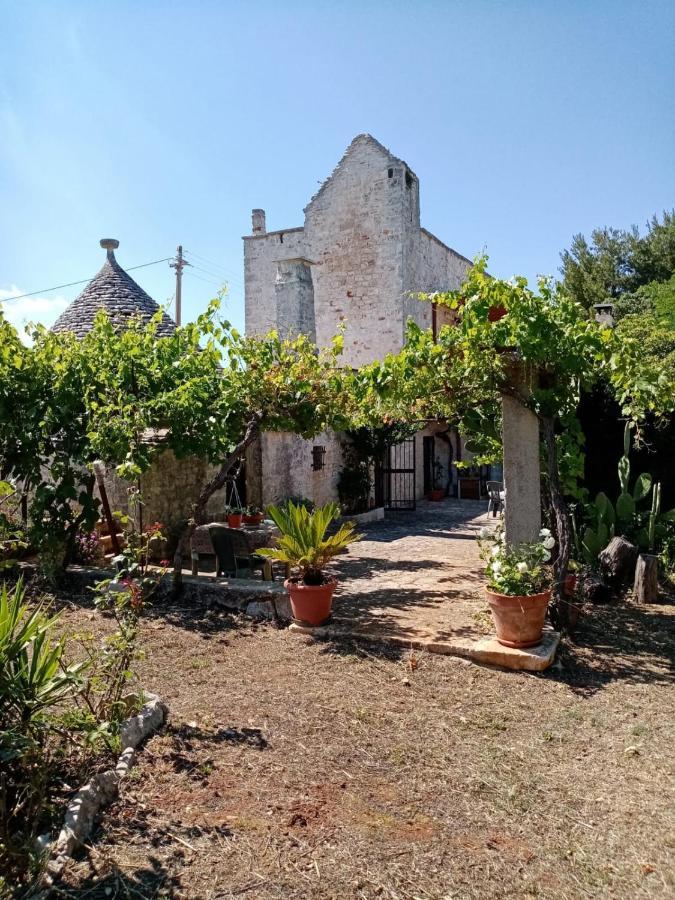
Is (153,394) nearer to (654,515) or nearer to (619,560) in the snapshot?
(619,560)

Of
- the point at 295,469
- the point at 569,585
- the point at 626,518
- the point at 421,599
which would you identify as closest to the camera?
the point at 569,585

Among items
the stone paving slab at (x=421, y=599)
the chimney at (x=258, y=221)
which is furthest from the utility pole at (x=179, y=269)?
the stone paving slab at (x=421, y=599)

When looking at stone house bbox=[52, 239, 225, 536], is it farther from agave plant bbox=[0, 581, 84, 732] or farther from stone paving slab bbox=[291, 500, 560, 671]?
agave plant bbox=[0, 581, 84, 732]

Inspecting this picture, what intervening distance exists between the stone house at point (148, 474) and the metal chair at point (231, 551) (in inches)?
61.7

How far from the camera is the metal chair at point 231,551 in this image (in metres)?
6.93

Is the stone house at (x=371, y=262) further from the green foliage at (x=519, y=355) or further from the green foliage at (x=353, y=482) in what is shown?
the green foliage at (x=519, y=355)

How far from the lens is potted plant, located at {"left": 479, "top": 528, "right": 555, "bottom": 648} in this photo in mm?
4676

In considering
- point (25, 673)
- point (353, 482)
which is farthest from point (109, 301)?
point (25, 673)

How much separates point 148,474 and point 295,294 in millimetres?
6002

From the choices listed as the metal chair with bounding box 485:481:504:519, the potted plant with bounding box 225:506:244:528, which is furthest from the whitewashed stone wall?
the metal chair with bounding box 485:481:504:519

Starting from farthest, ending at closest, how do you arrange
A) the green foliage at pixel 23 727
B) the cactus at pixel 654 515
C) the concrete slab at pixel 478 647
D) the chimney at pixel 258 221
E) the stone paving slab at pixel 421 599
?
the chimney at pixel 258 221
the cactus at pixel 654 515
the stone paving slab at pixel 421 599
the concrete slab at pixel 478 647
the green foliage at pixel 23 727

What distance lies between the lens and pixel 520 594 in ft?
15.6

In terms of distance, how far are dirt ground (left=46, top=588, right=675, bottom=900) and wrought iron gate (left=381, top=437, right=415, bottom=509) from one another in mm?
10942

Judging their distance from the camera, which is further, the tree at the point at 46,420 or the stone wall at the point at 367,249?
the stone wall at the point at 367,249
